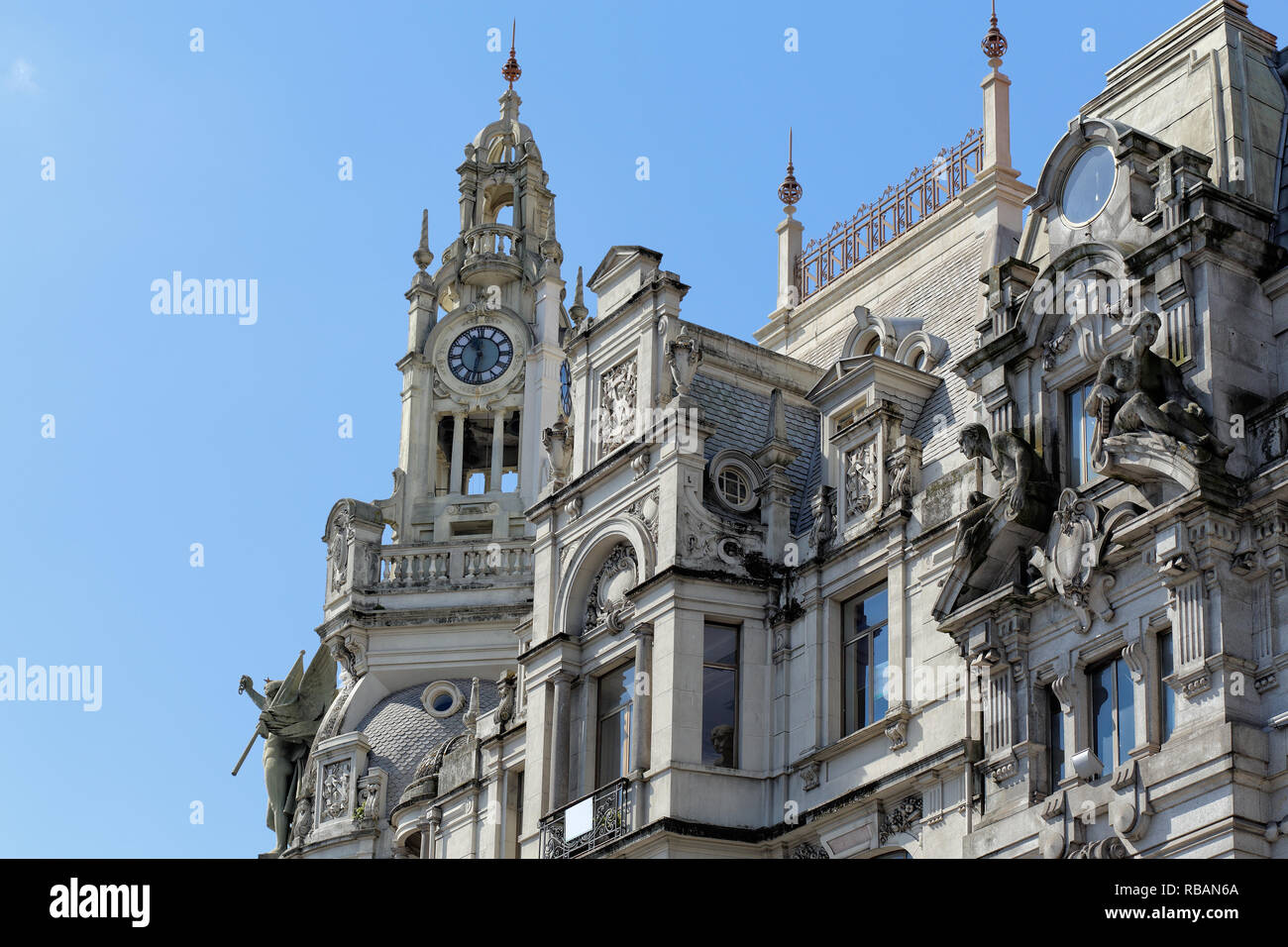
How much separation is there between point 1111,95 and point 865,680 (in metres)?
10.3

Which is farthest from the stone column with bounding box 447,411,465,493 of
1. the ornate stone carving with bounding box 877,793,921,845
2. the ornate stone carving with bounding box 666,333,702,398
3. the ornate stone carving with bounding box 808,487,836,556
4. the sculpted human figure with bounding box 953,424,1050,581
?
the sculpted human figure with bounding box 953,424,1050,581

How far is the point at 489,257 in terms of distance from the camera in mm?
66875

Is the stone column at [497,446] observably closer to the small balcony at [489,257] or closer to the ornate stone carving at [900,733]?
the small balcony at [489,257]

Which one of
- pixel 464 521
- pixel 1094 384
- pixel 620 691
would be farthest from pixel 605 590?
pixel 464 521

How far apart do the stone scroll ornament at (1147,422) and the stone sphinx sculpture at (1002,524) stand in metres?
1.03

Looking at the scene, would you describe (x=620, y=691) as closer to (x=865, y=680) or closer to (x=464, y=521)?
(x=865, y=680)

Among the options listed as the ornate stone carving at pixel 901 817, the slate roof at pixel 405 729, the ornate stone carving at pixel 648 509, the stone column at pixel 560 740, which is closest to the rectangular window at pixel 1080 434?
the ornate stone carving at pixel 901 817

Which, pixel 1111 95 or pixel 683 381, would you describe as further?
pixel 683 381

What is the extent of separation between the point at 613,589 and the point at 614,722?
235cm

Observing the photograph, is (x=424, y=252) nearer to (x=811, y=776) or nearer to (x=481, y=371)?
(x=481, y=371)

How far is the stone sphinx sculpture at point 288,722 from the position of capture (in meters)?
60.0

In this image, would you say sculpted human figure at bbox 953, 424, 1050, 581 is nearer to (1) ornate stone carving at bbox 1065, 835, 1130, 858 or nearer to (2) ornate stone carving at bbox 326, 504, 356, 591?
(1) ornate stone carving at bbox 1065, 835, 1130, 858
